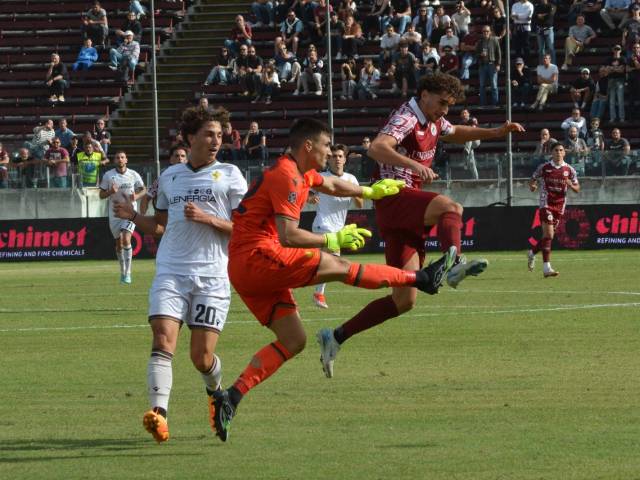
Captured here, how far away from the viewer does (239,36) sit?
4397 cm

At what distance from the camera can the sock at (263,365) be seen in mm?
9547

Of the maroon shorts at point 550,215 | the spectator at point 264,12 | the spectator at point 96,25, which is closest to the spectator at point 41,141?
the spectator at point 96,25

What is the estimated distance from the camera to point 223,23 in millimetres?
47625

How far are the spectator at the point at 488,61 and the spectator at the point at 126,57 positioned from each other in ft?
38.0

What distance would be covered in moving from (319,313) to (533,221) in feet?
51.1

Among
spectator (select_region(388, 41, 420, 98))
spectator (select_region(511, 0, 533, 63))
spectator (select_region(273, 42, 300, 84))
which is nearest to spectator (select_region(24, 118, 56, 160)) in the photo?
spectator (select_region(273, 42, 300, 84))

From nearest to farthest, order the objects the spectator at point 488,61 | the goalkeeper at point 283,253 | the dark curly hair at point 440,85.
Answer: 1. the goalkeeper at point 283,253
2. the dark curly hair at point 440,85
3. the spectator at point 488,61

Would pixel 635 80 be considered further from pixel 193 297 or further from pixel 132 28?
pixel 193 297

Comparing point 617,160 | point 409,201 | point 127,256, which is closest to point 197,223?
point 409,201

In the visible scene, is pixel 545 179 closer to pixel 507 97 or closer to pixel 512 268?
pixel 512 268

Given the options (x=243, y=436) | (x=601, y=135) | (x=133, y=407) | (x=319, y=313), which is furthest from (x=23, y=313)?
(x=601, y=135)

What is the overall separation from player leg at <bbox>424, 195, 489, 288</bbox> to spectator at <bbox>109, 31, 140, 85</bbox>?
3418 cm

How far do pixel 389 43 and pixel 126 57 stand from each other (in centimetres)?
895

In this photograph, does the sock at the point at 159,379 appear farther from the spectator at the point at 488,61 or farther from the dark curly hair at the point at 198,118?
the spectator at the point at 488,61
